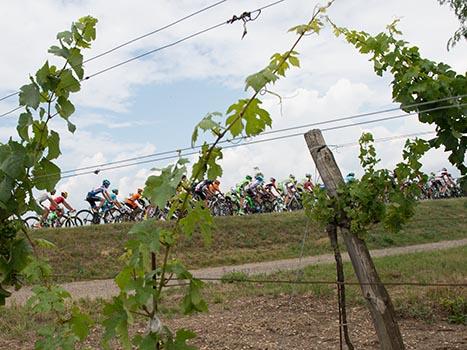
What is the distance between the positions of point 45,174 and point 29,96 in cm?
26

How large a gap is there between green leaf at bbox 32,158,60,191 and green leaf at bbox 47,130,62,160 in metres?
0.02

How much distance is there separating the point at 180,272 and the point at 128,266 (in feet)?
0.45

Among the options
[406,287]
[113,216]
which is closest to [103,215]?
[113,216]

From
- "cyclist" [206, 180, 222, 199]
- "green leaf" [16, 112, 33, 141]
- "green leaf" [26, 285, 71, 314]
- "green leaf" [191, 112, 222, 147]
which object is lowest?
"green leaf" [26, 285, 71, 314]

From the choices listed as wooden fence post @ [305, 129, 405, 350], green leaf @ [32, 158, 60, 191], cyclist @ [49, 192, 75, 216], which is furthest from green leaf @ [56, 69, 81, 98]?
cyclist @ [49, 192, 75, 216]

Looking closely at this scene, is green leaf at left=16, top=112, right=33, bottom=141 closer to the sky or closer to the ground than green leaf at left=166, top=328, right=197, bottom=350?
closer to the sky

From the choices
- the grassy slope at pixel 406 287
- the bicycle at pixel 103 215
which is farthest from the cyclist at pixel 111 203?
the grassy slope at pixel 406 287

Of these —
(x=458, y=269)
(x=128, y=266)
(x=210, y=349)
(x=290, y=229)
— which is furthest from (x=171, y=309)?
(x=290, y=229)

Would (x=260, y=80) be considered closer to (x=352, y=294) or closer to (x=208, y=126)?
(x=208, y=126)

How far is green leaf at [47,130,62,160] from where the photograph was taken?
6.84 feet

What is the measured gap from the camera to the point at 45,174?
2.05 m

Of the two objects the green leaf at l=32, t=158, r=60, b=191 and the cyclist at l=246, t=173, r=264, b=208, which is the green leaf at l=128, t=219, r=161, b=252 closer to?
the green leaf at l=32, t=158, r=60, b=191

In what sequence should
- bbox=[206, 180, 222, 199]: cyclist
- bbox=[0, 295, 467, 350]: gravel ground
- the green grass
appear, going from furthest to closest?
bbox=[206, 180, 222, 199]: cyclist
the green grass
bbox=[0, 295, 467, 350]: gravel ground

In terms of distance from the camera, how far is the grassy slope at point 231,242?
1260cm
